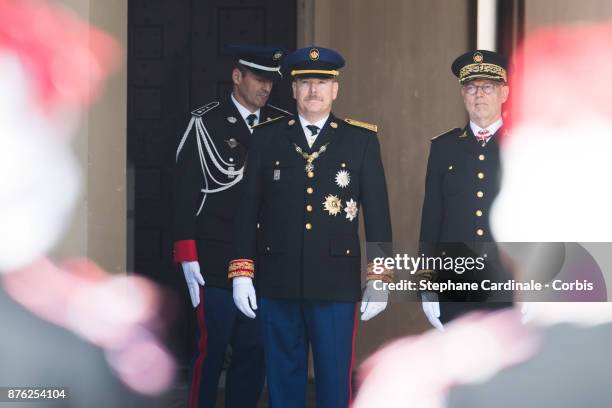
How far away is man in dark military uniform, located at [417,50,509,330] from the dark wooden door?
102 inches

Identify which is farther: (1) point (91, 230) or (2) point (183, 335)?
(2) point (183, 335)

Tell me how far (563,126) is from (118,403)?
2785 mm

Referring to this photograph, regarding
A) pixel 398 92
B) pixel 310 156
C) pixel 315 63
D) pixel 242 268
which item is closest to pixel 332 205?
pixel 310 156

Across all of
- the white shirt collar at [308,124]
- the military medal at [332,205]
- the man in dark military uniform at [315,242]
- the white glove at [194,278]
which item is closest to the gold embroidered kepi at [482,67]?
the man in dark military uniform at [315,242]

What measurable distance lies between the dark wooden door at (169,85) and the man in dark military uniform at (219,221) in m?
1.80

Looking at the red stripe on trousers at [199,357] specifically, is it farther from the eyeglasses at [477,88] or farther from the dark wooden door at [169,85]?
the dark wooden door at [169,85]

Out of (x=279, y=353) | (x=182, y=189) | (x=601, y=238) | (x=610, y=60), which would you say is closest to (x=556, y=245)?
(x=601, y=238)

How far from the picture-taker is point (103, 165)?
6.00 m

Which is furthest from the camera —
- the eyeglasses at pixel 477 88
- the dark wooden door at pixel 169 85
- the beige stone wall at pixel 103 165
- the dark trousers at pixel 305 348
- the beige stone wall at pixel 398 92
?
the dark wooden door at pixel 169 85

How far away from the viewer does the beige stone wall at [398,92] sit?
275 inches

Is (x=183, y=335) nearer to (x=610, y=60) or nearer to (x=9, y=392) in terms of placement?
(x=9, y=392)

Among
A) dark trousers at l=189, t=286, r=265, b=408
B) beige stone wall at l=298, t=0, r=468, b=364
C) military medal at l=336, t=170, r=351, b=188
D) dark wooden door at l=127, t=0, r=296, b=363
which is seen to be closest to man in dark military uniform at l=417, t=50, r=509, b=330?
military medal at l=336, t=170, r=351, b=188

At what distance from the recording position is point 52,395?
5789mm

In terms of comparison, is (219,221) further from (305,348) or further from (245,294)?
(305,348)
